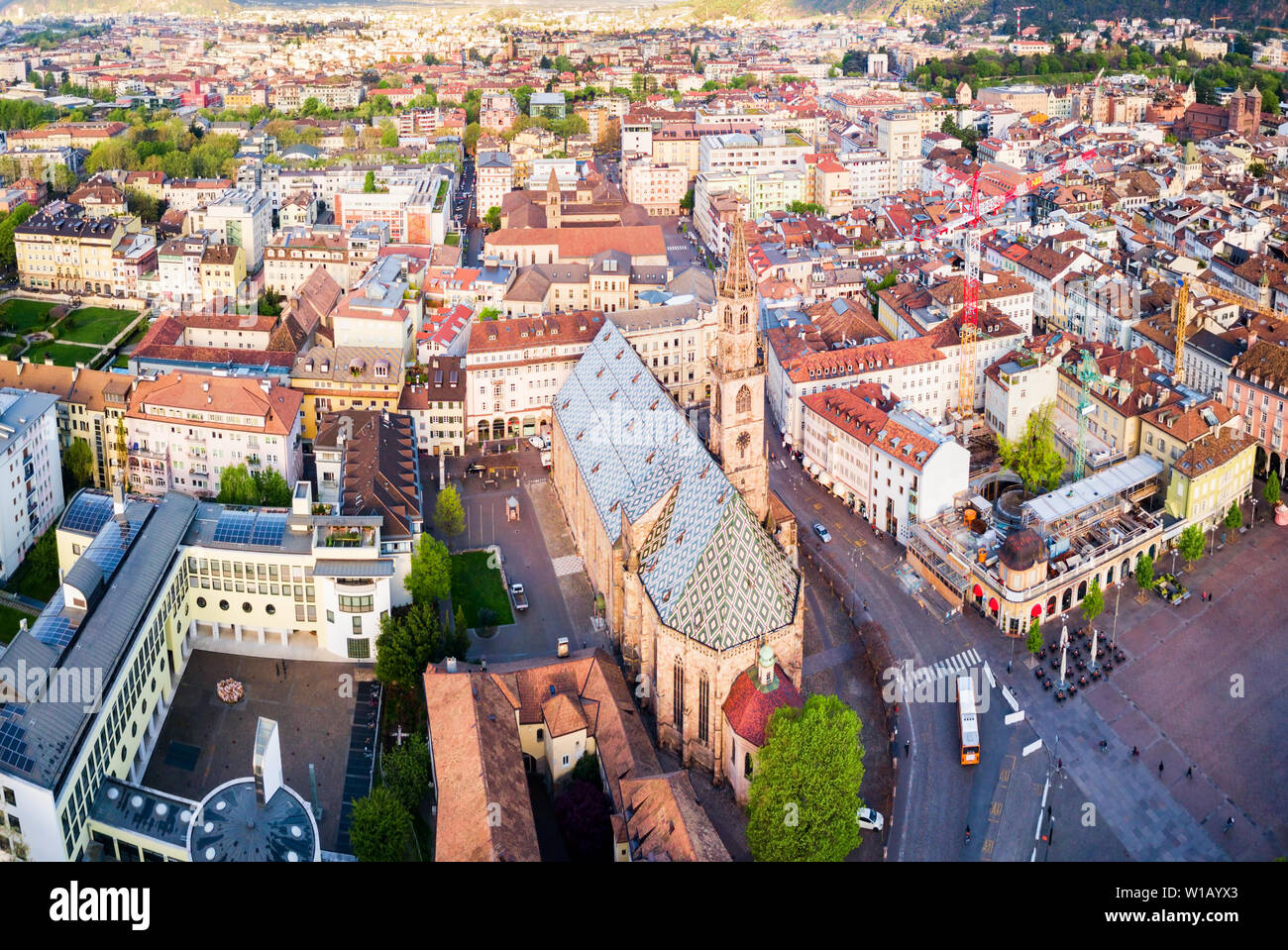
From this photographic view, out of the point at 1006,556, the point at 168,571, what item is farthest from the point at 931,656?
the point at 168,571

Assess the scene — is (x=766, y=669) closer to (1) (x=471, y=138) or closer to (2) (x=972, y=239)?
(2) (x=972, y=239)

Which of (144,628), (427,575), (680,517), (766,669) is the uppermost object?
(680,517)

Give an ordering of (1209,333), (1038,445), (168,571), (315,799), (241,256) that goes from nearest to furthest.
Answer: (315,799)
(168,571)
(1038,445)
(1209,333)
(241,256)

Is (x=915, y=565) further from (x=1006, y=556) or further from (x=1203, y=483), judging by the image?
(x=1203, y=483)

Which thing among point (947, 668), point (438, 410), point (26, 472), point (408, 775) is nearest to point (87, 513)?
point (26, 472)

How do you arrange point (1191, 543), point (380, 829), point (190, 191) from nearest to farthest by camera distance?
point (380, 829)
point (1191, 543)
point (190, 191)

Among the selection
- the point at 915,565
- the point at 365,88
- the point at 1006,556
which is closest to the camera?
the point at 1006,556
